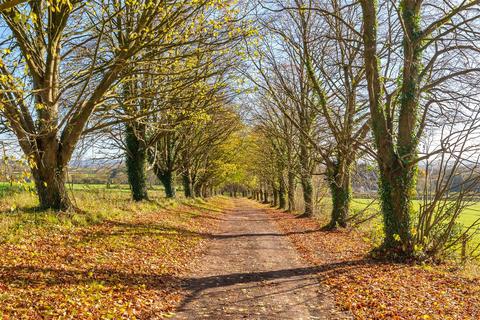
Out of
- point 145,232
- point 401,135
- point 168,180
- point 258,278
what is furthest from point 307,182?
point 258,278

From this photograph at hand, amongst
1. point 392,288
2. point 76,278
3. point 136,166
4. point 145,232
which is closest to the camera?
point 76,278

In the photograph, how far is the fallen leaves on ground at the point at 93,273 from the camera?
574cm

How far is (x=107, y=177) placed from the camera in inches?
864

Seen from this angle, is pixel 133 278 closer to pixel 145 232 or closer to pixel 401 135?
pixel 145 232

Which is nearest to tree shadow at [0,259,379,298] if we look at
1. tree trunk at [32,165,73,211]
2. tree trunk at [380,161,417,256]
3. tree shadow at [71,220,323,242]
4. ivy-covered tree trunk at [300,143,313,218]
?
tree trunk at [380,161,417,256]

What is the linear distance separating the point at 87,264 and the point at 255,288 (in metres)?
3.85

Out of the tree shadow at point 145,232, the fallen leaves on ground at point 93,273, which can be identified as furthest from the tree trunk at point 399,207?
the tree shadow at point 145,232

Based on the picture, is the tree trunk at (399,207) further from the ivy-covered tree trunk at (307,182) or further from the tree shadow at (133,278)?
the ivy-covered tree trunk at (307,182)

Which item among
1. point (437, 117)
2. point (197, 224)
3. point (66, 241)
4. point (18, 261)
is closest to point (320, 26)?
point (437, 117)

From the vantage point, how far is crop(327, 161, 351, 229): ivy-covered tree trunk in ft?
54.0

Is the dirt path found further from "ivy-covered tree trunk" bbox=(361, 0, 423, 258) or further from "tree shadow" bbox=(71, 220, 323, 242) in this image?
"ivy-covered tree trunk" bbox=(361, 0, 423, 258)

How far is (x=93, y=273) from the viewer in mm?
7602

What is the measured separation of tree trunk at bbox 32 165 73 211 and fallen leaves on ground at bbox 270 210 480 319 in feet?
26.1

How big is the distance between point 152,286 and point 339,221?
11.2m
